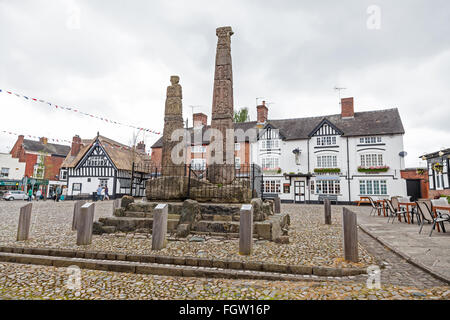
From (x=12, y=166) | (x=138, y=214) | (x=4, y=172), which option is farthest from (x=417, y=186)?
(x=4, y=172)

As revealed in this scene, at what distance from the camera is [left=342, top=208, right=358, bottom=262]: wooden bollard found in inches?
177

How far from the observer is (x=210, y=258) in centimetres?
451

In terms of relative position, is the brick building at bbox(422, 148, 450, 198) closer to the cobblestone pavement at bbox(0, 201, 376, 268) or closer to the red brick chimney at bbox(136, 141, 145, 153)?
the cobblestone pavement at bbox(0, 201, 376, 268)

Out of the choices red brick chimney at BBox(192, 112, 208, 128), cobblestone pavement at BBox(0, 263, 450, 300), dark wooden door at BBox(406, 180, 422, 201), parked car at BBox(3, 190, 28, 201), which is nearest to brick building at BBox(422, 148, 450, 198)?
dark wooden door at BBox(406, 180, 422, 201)

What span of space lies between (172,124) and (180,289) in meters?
6.87

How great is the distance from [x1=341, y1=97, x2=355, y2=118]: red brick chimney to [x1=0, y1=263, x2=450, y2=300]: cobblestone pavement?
2665cm

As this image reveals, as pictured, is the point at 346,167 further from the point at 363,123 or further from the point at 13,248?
the point at 13,248

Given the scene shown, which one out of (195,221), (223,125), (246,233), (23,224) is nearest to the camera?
(246,233)

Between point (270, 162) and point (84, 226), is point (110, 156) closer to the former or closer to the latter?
point (270, 162)

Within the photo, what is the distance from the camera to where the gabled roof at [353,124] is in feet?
80.4

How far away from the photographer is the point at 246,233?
16.4 ft

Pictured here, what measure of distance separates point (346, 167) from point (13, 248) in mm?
25183

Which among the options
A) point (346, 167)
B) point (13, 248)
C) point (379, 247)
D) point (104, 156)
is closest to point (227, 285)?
point (379, 247)

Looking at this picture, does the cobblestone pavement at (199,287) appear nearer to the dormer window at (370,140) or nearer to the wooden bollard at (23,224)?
the wooden bollard at (23,224)
